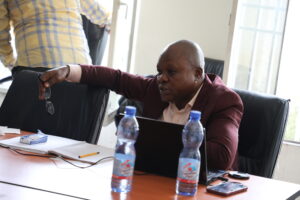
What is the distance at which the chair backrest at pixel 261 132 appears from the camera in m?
2.08

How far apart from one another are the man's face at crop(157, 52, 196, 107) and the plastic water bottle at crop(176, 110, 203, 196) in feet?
1.95

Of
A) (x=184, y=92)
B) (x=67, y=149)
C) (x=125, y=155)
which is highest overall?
(x=184, y=92)

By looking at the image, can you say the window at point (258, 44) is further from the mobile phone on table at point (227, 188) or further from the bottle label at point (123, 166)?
the bottle label at point (123, 166)

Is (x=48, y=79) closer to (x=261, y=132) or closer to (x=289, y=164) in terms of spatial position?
(x=261, y=132)

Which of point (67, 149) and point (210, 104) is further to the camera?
point (210, 104)

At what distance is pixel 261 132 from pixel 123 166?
2.82 ft

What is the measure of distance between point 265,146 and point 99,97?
2.52 ft

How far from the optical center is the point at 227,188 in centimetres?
159

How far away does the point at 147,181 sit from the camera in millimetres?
1631

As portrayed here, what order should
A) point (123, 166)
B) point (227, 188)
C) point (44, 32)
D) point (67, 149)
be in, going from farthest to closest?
point (44, 32) < point (67, 149) < point (227, 188) < point (123, 166)

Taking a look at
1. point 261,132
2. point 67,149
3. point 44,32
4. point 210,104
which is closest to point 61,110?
point 67,149

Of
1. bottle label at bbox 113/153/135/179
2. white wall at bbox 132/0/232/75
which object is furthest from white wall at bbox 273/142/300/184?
bottle label at bbox 113/153/135/179

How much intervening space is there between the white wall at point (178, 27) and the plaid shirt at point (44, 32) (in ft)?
3.04

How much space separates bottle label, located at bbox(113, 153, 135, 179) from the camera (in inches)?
57.0
